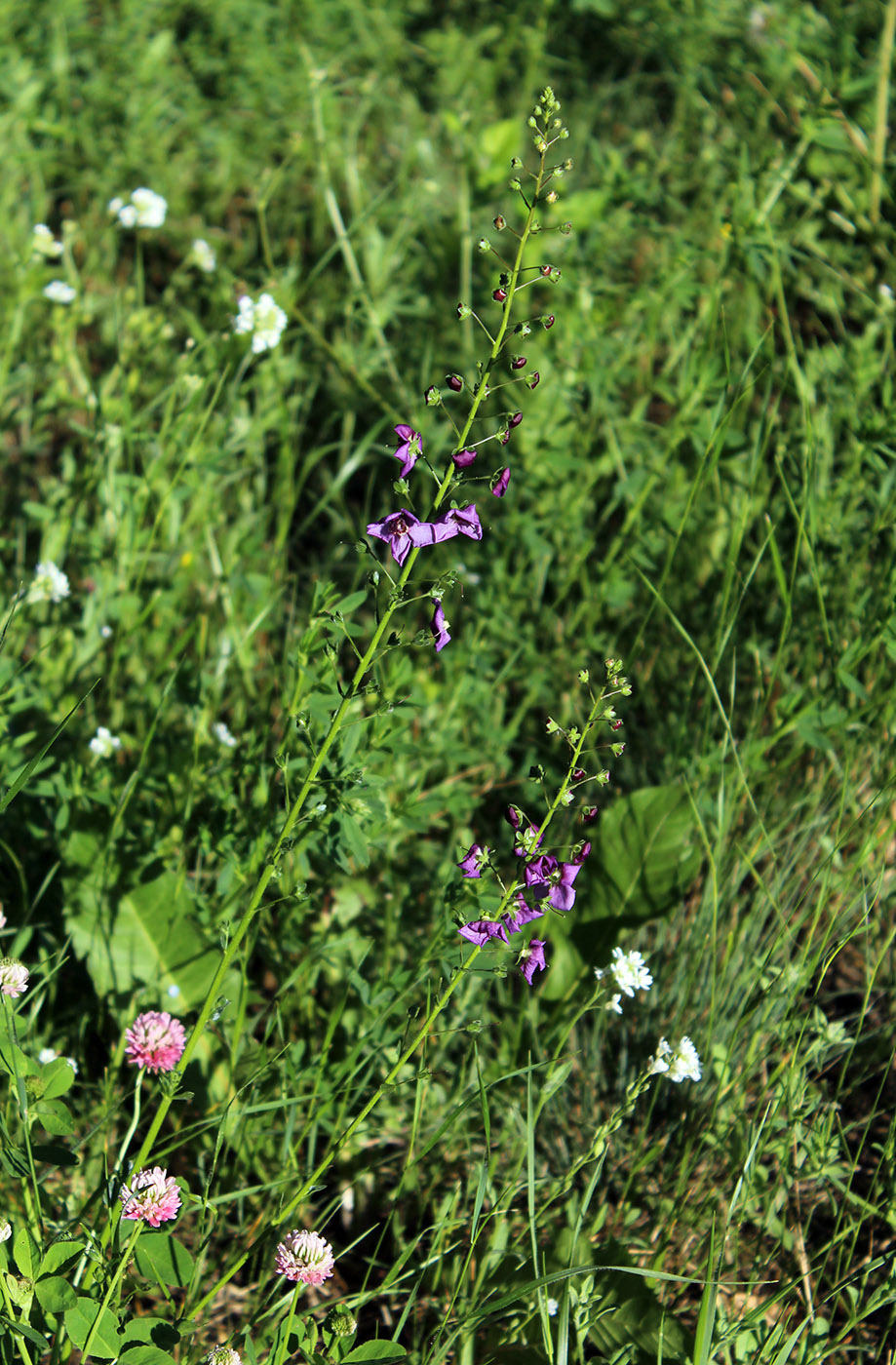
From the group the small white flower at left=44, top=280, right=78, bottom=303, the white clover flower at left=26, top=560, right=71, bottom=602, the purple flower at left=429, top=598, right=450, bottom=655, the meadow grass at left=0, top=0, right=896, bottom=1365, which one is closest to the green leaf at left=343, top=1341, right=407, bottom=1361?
the meadow grass at left=0, top=0, right=896, bottom=1365

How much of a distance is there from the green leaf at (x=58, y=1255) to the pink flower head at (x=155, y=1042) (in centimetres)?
25

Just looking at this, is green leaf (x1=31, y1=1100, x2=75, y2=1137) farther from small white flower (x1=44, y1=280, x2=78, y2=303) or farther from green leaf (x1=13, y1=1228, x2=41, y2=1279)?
small white flower (x1=44, y1=280, x2=78, y2=303)

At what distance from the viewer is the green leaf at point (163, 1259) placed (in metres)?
1.45

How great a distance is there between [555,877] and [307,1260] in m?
0.58

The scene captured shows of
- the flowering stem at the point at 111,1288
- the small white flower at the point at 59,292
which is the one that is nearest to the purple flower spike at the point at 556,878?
the flowering stem at the point at 111,1288

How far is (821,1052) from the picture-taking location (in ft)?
6.15

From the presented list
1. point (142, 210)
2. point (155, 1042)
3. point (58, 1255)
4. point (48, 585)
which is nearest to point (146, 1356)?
point (58, 1255)

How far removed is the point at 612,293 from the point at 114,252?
1453 millimetres

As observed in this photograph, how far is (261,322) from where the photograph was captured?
2.36 meters

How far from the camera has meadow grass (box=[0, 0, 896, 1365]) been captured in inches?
62.9

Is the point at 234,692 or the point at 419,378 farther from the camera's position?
the point at 419,378

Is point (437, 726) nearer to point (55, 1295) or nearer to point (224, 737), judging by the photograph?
point (224, 737)

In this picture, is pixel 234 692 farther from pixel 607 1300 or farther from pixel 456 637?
pixel 607 1300

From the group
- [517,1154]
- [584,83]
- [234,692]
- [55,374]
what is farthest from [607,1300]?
[584,83]
